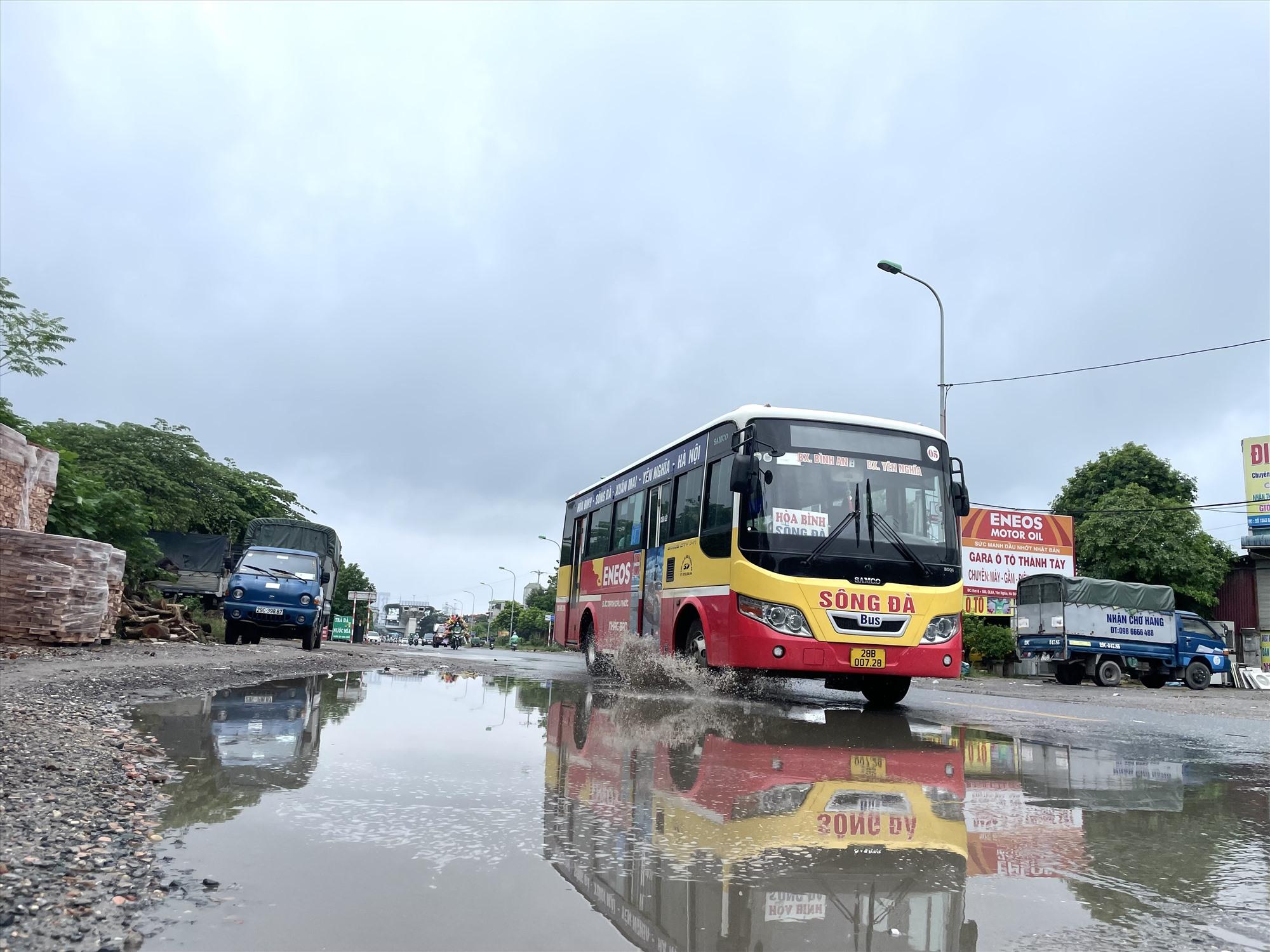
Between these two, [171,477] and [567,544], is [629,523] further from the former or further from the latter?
[171,477]

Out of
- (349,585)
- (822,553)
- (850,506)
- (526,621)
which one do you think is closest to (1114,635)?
(850,506)

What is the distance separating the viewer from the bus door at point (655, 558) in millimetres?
12195

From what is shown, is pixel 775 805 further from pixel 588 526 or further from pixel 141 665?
pixel 588 526

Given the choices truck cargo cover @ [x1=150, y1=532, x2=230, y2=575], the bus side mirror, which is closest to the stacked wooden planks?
the bus side mirror

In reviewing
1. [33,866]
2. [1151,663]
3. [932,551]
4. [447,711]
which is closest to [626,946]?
[33,866]

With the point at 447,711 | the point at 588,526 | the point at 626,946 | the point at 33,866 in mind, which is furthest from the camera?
the point at 588,526

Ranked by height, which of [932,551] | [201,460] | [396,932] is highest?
[201,460]

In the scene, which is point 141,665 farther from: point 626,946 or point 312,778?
point 626,946

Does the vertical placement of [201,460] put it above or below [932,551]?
above

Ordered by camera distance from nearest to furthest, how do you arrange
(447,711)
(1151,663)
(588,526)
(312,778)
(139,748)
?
(312,778) → (139,748) → (447,711) → (588,526) → (1151,663)

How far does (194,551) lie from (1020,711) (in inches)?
1222

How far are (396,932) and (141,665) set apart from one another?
9.31 meters

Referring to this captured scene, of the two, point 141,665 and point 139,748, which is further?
point 141,665

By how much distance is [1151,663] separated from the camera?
87.2 ft
